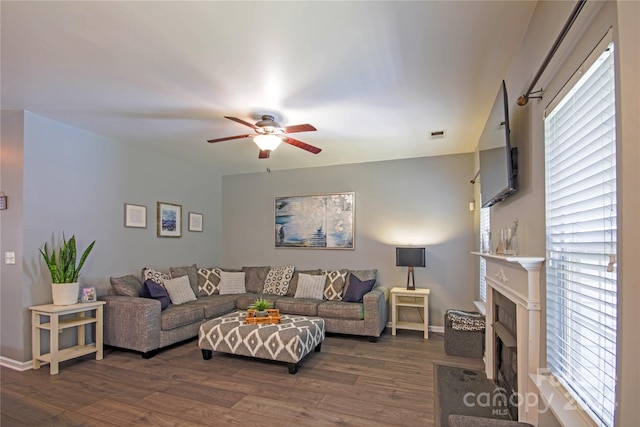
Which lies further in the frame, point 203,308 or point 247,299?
point 247,299

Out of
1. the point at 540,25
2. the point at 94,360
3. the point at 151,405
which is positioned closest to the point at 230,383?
the point at 151,405

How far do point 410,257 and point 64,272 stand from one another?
416 cm

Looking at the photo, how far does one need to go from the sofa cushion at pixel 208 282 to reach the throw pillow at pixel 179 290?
0.40 metres

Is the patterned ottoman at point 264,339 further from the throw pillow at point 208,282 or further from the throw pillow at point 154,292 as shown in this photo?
the throw pillow at point 208,282

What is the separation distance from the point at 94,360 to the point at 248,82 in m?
3.38

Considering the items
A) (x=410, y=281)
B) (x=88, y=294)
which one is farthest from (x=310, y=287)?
(x=88, y=294)

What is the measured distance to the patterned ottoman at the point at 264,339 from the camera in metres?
3.32

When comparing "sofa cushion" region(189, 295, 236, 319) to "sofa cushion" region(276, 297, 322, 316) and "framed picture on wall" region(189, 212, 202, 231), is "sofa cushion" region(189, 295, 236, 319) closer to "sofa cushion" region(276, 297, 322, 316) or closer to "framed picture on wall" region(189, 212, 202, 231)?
"sofa cushion" region(276, 297, 322, 316)

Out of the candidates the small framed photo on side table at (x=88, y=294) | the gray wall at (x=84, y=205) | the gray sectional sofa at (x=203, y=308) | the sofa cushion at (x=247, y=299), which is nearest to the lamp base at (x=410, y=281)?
the gray sectional sofa at (x=203, y=308)


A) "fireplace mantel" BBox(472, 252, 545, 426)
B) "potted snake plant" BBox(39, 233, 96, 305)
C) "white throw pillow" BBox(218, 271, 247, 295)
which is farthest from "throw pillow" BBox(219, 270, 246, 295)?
"fireplace mantel" BBox(472, 252, 545, 426)

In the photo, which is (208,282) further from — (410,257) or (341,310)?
(410,257)

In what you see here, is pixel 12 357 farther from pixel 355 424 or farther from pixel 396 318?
pixel 396 318

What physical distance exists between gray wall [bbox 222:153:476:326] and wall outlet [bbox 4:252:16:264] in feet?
10.9

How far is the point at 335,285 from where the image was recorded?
512cm
